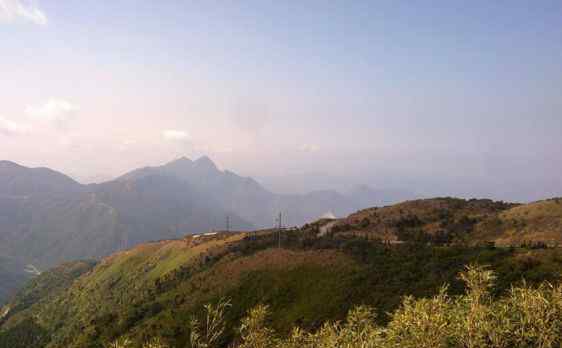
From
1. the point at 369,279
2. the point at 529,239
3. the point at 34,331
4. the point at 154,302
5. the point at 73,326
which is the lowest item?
the point at 34,331

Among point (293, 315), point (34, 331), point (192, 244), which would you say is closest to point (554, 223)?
point (293, 315)

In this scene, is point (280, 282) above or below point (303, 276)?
below

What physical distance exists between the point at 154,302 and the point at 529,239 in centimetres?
8740

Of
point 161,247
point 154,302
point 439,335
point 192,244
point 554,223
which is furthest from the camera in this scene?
point 161,247

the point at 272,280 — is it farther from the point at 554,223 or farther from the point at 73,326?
the point at 73,326

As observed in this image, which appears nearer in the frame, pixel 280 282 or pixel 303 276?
pixel 303 276

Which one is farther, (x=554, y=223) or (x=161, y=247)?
(x=161, y=247)

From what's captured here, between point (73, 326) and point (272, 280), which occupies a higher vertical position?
point (272, 280)

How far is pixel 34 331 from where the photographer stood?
5084 inches

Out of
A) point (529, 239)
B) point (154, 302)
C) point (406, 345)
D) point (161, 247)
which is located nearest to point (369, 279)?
point (529, 239)

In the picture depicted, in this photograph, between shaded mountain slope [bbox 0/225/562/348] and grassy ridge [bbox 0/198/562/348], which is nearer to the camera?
shaded mountain slope [bbox 0/225/562/348]

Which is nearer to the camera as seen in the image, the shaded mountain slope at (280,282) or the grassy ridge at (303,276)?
the shaded mountain slope at (280,282)

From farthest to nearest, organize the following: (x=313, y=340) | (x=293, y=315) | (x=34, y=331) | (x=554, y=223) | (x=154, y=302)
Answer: (x=34, y=331)
(x=154, y=302)
(x=554, y=223)
(x=293, y=315)
(x=313, y=340)

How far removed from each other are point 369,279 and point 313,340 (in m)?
40.1
